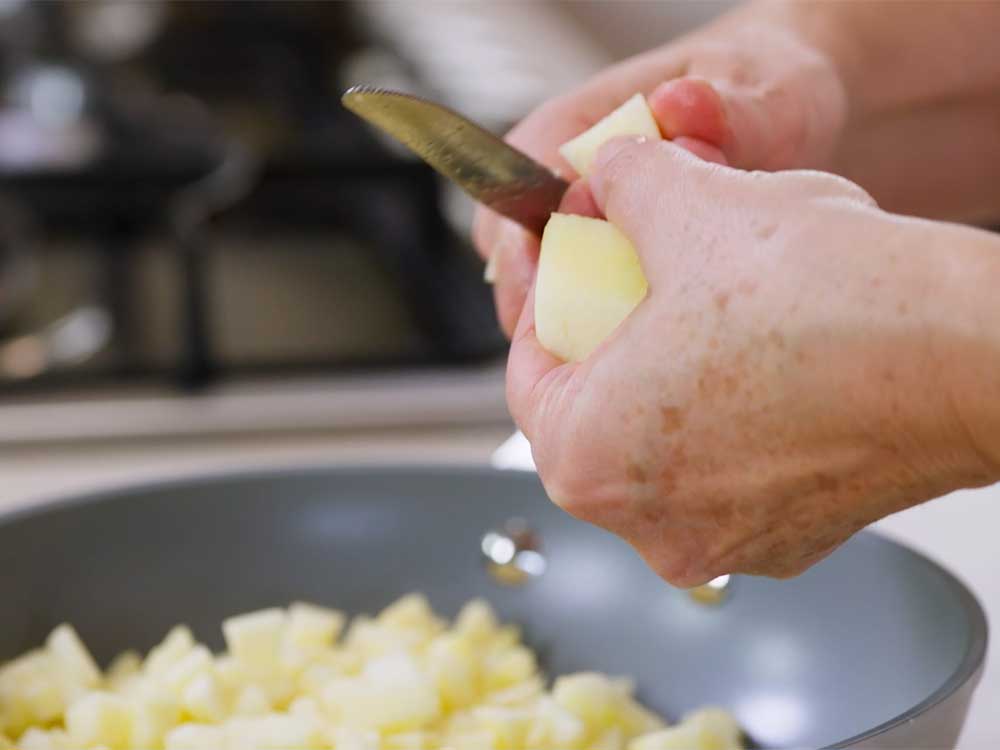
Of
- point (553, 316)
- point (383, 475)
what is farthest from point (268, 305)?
point (553, 316)

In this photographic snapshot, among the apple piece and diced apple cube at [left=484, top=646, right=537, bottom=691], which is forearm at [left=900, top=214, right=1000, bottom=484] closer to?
the apple piece

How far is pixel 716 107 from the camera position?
689 mm

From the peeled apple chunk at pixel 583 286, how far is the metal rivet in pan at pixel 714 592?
217 mm

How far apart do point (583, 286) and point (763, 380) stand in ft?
0.38

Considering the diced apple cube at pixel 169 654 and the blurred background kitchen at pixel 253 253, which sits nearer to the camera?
the diced apple cube at pixel 169 654

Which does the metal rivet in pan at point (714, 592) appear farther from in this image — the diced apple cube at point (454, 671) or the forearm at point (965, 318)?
the forearm at point (965, 318)

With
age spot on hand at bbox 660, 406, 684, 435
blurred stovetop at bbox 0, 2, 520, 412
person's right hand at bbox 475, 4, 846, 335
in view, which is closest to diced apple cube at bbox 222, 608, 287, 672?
person's right hand at bbox 475, 4, 846, 335

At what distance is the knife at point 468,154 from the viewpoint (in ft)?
1.87

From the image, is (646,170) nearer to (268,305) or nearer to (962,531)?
(962,531)

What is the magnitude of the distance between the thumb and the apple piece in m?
0.09

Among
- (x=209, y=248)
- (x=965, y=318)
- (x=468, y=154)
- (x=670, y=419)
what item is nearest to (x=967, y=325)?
(x=965, y=318)

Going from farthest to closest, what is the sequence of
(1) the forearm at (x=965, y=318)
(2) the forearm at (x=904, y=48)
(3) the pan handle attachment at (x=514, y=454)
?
(3) the pan handle attachment at (x=514, y=454), (2) the forearm at (x=904, y=48), (1) the forearm at (x=965, y=318)

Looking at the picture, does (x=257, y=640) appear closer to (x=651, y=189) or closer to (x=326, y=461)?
(x=326, y=461)

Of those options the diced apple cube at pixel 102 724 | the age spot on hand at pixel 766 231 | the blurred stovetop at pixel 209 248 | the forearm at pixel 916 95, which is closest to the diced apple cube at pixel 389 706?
the diced apple cube at pixel 102 724
